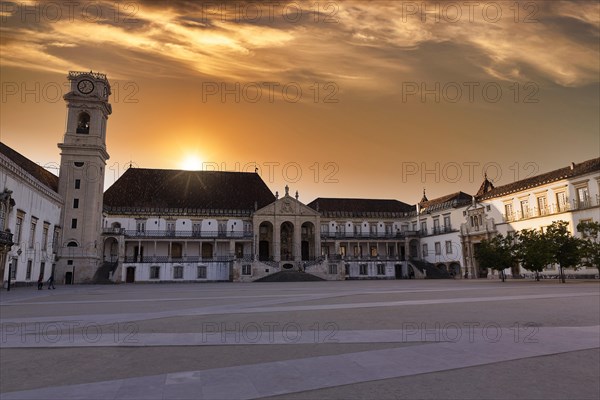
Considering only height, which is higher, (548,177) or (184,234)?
(548,177)

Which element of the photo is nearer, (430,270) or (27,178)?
(27,178)

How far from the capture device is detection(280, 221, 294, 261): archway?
6400 centimetres

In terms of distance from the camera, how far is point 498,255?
41.5 metres

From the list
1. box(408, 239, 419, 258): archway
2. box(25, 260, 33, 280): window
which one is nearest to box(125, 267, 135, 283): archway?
box(25, 260, 33, 280): window

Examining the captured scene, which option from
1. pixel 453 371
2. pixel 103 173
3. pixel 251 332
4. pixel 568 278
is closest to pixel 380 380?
pixel 453 371

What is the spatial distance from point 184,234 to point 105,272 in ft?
40.5

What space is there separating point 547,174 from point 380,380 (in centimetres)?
4899

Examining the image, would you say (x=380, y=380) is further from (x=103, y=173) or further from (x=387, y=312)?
(x=103, y=173)

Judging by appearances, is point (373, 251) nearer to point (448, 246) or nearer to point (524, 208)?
point (448, 246)

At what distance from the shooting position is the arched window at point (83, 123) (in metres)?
50.7

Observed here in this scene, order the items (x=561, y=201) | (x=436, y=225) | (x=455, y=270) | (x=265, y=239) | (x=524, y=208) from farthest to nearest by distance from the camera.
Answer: (x=265, y=239) < (x=436, y=225) < (x=455, y=270) < (x=524, y=208) < (x=561, y=201)

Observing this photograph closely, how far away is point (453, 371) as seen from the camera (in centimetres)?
603

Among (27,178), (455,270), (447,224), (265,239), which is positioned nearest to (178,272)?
(265,239)

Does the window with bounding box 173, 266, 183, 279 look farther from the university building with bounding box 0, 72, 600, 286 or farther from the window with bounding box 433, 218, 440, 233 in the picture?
the window with bounding box 433, 218, 440, 233
